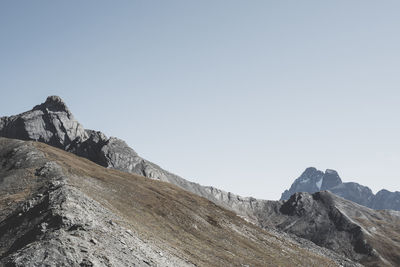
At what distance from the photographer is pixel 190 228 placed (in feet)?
181

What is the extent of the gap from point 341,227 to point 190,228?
134m

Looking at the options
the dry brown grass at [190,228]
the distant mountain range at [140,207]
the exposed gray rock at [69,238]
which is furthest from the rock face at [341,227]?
the exposed gray rock at [69,238]

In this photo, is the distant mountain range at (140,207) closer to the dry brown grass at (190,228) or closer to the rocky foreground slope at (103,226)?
the rocky foreground slope at (103,226)

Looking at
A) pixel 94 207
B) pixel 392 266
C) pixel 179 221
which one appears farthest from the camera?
pixel 392 266

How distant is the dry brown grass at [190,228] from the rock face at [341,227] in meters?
85.2

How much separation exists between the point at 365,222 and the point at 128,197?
15968 centimetres

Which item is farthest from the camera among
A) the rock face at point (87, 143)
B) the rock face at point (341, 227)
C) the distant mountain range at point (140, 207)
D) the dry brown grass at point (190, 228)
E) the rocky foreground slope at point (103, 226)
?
the rock face at point (87, 143)

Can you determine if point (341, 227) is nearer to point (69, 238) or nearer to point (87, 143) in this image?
point (87, 143)

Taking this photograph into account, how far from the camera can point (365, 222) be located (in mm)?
174625

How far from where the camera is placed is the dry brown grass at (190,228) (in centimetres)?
4162

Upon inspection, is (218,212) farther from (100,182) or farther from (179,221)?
(100,182)

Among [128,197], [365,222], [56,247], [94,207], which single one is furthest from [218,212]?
[365,222]

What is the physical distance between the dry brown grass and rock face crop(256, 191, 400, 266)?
280 ft

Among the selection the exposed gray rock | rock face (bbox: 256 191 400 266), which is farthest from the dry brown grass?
rock face (bbox: 256 191 400 266)
